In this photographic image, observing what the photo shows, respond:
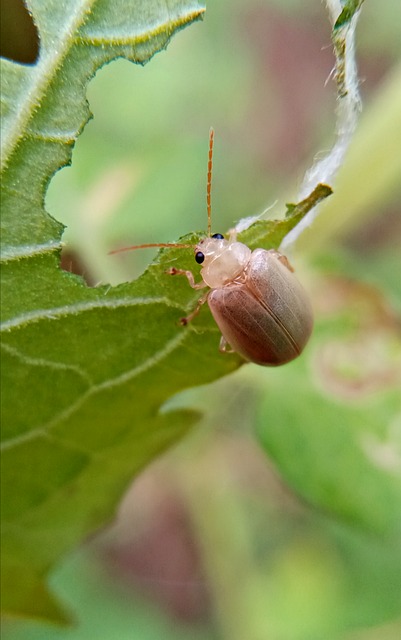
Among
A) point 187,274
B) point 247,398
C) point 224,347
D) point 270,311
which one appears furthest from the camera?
point 247,398

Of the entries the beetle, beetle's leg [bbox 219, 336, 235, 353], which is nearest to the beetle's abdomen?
the beetle

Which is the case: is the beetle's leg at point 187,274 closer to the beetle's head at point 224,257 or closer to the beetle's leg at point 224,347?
the beetle's leg at point 224,347

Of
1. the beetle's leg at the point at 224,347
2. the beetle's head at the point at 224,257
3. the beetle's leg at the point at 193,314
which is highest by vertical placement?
the beetle's head at the point at 224,257

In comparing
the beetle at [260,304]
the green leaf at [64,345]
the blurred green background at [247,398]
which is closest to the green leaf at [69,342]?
the green leaf at [64,345]

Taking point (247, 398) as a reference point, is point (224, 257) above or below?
above

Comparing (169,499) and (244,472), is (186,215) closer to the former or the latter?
(244,472)

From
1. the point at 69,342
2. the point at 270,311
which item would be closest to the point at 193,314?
the point at 69,342

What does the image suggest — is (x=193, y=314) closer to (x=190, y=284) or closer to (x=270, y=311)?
(x=190, y=284)
